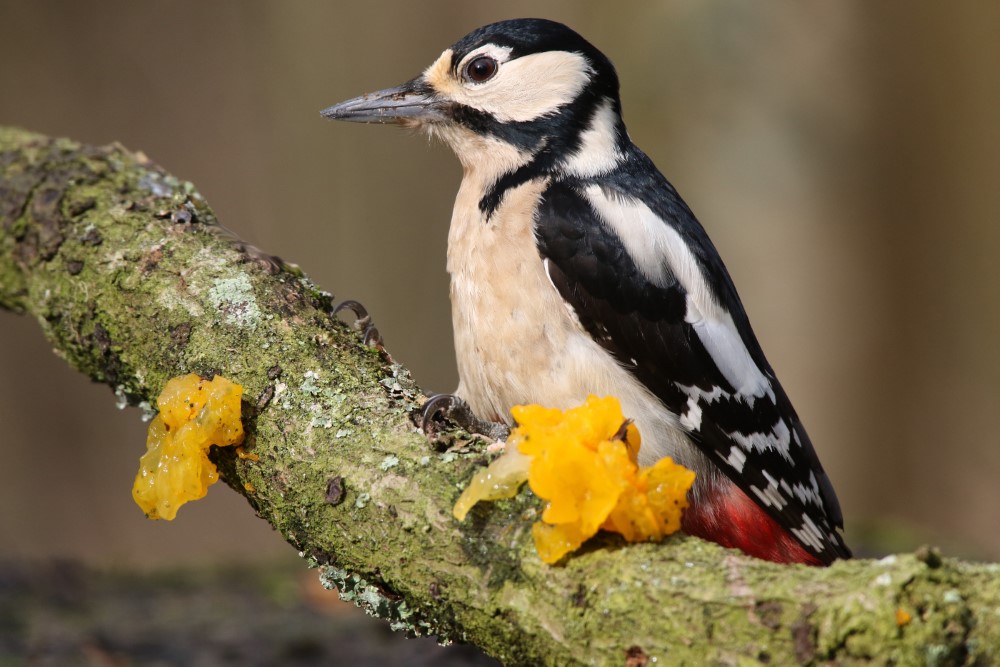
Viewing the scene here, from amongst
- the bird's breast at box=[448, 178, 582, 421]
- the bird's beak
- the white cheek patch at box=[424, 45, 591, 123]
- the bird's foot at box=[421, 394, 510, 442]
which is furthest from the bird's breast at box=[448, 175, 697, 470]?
the bird's beak

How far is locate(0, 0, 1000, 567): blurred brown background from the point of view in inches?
203

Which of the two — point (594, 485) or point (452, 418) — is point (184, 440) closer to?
point (452, 418)

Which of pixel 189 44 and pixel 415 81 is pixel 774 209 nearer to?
pixel 415 81

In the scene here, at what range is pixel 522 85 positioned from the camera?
2.65 m

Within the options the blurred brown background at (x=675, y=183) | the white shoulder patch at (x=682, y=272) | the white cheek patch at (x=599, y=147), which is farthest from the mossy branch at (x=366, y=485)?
the blurred brown background at (x=675, y=183)

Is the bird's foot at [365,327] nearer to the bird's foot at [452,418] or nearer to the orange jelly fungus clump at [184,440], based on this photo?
the bird's foot at [452,418]

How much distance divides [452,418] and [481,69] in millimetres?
Result: 1142

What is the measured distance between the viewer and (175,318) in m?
2.02

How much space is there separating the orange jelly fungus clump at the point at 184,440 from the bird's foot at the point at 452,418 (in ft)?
1.14

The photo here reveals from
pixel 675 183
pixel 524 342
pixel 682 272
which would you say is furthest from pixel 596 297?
pixel 675 183

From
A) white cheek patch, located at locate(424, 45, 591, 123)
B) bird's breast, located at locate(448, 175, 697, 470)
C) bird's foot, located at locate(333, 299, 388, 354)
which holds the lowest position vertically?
bird's breast, located at locate(448, 175, 697, 470)

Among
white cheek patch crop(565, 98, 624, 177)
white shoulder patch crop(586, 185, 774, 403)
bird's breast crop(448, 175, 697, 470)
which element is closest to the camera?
bird's breast crop(448, 175, 697, 470)

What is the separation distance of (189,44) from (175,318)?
4.34 m

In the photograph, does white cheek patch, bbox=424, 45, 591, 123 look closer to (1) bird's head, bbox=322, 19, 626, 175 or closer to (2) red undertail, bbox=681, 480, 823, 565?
(1) bird's head, bbox=322, 19, 626, 175
